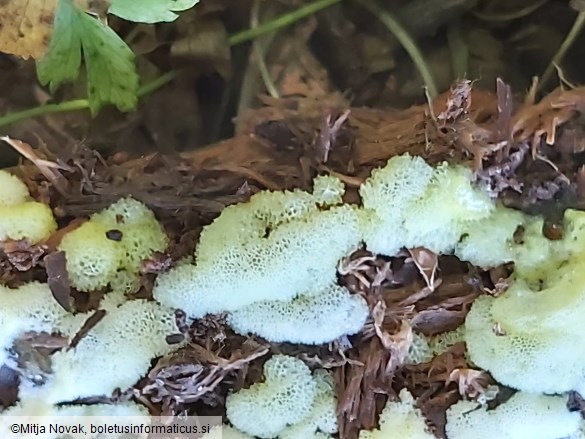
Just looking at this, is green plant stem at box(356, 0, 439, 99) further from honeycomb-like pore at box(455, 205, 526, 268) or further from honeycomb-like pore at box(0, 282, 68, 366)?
honeycomb-like pore at box(0, 282, 68, 366)

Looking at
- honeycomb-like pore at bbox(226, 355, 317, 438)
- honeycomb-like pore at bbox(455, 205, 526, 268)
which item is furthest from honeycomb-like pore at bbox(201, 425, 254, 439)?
honeycomb-like pore at bbox(455, 205, 526, 268)

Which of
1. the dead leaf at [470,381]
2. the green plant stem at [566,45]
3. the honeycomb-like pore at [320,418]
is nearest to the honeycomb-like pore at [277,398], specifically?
the honeycomb-like pore at [320,418]

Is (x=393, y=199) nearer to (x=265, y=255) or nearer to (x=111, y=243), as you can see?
(x=265, y=255)

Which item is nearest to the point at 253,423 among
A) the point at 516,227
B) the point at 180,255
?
the point at 180,255

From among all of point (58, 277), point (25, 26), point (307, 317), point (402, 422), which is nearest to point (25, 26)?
point (25, 26)

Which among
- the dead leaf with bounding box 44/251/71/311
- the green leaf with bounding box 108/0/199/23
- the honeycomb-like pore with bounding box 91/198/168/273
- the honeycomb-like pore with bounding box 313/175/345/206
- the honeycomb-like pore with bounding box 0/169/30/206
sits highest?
the green leaf with bounding box 108/0/199/23

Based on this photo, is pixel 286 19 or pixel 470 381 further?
pixel 286 19
